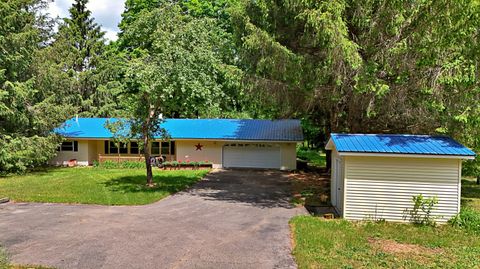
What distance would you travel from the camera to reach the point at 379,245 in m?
8.40

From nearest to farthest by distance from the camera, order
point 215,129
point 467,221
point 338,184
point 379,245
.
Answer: point 379,245 < point 467,221 < point 338,184 < point 215,129

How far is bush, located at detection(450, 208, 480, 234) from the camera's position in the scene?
975 cm

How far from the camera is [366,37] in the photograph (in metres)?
12.5

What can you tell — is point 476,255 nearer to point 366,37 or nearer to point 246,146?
point 366,37

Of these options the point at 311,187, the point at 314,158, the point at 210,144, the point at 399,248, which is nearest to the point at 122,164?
the point at 210,144

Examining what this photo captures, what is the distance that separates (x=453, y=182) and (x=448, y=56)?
13.1ft

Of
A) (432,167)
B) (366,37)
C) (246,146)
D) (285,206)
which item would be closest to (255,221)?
(285,206)

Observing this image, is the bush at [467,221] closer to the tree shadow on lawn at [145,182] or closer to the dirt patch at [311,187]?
the dirt patch at [311,187]

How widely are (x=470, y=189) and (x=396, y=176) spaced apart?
9.67 meters

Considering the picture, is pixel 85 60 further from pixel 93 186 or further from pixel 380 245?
pixel 380 245

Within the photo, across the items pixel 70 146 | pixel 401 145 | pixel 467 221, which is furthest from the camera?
pixel 70 146

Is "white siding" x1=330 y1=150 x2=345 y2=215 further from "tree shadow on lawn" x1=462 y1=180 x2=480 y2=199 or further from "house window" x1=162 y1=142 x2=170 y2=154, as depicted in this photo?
"house window" x1=162 y1=142 x2=170 y2=154

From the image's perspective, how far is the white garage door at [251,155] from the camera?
79.0 ft

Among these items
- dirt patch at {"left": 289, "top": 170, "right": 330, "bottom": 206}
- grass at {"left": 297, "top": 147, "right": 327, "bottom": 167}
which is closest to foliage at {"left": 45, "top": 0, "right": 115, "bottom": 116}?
grass at {"left": 297, "top": 147, "right": 327, "bottom": 167}
